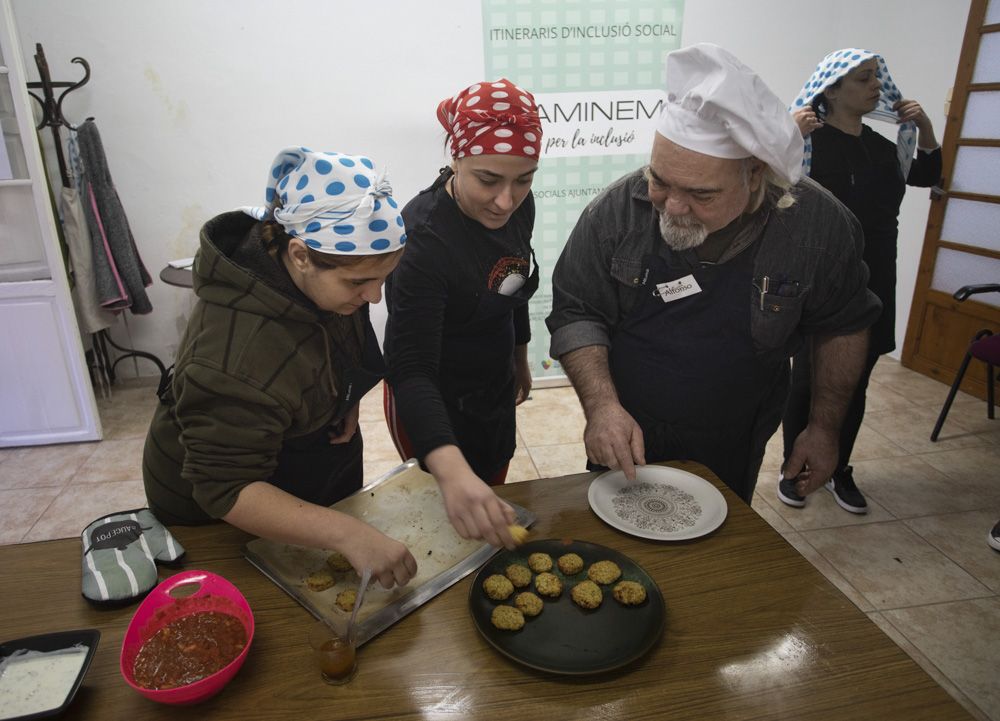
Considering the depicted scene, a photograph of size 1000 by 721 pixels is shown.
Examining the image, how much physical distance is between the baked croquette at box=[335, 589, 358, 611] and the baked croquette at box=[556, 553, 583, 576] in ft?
1.14

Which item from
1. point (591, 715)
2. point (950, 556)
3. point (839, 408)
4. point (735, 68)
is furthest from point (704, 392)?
point (950, 556)

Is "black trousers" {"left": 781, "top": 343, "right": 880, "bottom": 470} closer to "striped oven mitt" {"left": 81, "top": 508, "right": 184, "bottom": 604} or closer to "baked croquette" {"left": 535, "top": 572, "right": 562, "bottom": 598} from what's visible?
"baked croquette" {"left": 535, "top": 572, "right": 562, "bottom": 598}

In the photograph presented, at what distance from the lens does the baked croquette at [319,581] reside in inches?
41.5

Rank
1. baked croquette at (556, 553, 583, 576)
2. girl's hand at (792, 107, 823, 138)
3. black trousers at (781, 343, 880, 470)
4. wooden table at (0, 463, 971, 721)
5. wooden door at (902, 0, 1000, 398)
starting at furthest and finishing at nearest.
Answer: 1. wooden door at (902, 0, 1000, 398)
2. black trousers at (781, 343, 880, 470)
3. girl's hand at (792, 107, 823, 138)
4. baked croquette at (556, 553, 583, 576)
5. wooden table at (0, 463, 971, 721)

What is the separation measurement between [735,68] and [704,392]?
0.69 metres

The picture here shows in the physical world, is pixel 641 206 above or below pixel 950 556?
above

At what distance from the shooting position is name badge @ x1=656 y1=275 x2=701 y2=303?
4.66 feet


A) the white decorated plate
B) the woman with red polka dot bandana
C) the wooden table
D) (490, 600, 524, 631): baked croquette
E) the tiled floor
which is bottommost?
the tiled floor

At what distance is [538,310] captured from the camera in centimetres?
373

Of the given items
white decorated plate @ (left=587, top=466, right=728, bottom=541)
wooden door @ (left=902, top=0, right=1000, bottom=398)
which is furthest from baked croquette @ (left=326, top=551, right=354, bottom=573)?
wooden door @ (left=902, top=0, right=1000, bottom=398)

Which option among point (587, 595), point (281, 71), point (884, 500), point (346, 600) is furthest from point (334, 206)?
point (281, 71)

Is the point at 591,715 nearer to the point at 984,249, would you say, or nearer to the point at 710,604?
the point at 710,604

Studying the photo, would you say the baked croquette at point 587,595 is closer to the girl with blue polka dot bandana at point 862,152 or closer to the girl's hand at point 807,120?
the girl with blue polka dot bandana at point 862,152

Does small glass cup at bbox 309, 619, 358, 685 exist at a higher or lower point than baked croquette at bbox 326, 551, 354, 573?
higher
